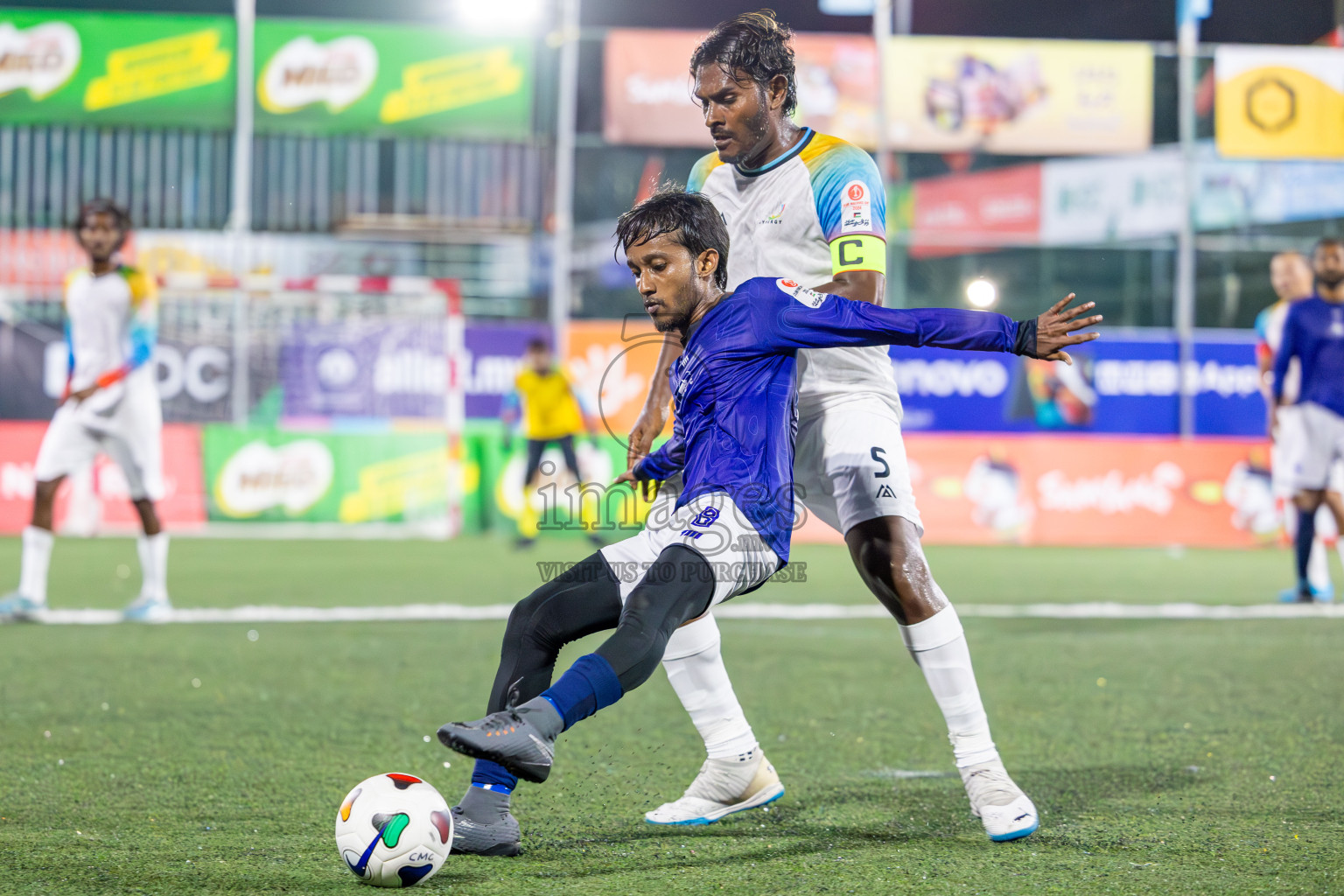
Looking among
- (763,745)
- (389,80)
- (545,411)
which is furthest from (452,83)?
(763,745)

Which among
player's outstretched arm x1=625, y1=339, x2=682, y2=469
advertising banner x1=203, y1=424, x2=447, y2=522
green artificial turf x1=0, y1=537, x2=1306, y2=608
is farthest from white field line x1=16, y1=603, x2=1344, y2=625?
advertising banner x1=203, y1=424, x2=447, y2=522

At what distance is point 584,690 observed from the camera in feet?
9.01

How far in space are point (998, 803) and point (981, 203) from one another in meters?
18.6

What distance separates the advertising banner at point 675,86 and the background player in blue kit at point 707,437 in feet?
49.9

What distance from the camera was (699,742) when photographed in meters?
4.60

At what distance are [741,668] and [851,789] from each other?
88.8 inches

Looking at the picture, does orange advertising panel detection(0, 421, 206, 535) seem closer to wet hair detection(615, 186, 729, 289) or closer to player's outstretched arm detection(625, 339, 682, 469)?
player's outstretched arm detection(625, 339, 682, 469)

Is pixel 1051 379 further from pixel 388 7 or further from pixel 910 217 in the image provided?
pixel 388 7

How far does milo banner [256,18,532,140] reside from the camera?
1928 centimetres

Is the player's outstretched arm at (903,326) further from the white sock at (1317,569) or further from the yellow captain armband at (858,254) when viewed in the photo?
the white sock at (1317,569)

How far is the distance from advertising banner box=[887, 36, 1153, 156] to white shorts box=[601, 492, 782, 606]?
51.9 feet

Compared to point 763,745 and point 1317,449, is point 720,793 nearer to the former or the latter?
point 763,745

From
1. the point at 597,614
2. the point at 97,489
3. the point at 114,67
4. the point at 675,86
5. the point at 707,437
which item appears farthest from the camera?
the point at 114,67

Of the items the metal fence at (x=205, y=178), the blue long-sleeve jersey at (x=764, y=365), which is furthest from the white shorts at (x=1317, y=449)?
the metal fence at (x=205, y=178)
